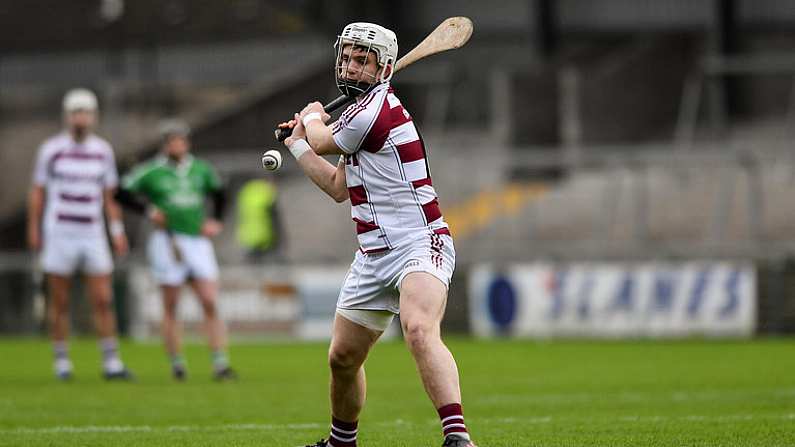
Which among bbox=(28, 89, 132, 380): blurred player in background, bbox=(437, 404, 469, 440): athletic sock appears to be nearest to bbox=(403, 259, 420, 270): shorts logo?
bbox=(437, 404, 469, 440): athletic sock

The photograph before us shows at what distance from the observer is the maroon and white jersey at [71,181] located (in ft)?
43.8

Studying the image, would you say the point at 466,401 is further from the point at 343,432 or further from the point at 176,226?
the point at 176,226

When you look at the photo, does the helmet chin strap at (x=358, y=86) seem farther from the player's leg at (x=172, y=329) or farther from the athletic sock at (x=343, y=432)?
the player's leg at (x=172, y=329)

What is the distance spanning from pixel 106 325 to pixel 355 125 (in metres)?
6.95

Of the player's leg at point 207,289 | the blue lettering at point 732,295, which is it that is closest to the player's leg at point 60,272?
the player's leg at point 207,289

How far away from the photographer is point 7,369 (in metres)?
14.9

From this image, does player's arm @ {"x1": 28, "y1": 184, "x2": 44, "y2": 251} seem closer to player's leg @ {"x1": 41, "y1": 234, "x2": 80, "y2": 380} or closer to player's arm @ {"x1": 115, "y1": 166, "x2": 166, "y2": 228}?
player's leg @ {"x1": 41, "y1": 234, "x2": 80, "y2": 380}

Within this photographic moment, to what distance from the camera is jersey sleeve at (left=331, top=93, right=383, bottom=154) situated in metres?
6.76

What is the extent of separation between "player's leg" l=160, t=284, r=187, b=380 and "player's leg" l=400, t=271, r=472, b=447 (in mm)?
6972

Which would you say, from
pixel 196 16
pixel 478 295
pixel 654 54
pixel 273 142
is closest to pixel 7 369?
pixel 478 295

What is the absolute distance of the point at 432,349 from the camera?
21.4 ft

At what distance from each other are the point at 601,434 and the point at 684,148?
18.0 m

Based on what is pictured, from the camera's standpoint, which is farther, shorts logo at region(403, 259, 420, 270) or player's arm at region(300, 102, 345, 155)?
player's arm at region(300, 102, 345, 155)

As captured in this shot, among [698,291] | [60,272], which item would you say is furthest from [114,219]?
[698,291]
